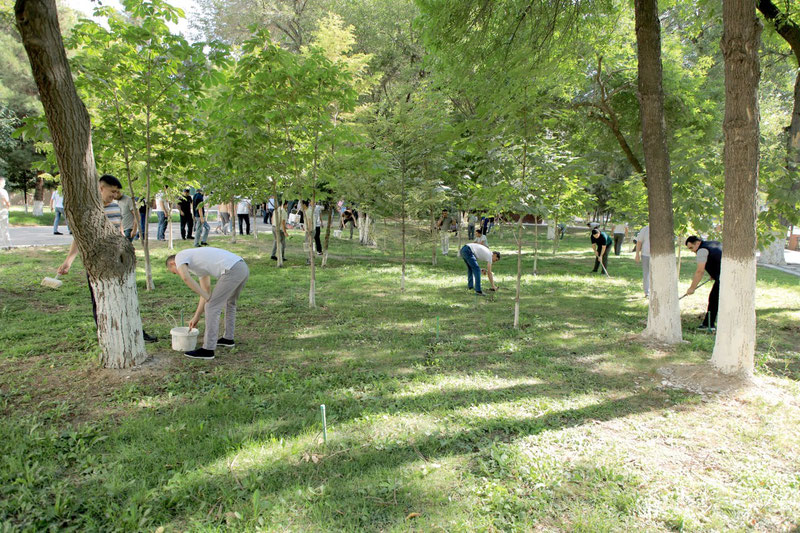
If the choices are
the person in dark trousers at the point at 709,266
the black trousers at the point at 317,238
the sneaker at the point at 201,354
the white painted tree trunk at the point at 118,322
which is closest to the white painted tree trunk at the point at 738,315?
the person in dark trousers at the point at 709,266

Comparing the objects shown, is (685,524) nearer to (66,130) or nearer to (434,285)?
(66,130)

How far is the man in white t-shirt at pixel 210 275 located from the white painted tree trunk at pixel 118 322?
504 millimetres

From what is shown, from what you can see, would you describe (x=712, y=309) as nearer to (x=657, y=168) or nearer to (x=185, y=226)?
(x=657, y=168)

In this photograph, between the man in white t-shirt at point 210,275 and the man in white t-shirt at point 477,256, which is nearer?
the man in white t-shirt at point 210,275

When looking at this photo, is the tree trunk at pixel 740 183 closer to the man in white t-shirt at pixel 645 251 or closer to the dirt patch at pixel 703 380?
the dirt patch at pixel 703 380

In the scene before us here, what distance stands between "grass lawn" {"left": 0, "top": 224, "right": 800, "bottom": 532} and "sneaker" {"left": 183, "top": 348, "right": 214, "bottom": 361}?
12 cm

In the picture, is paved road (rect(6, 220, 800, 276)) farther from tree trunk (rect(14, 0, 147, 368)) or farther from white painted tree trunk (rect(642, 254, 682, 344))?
white painted tree trunk (rect(642, 254, 682, 344))

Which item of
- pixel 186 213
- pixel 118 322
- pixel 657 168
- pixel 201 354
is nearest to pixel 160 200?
pixel 186 213

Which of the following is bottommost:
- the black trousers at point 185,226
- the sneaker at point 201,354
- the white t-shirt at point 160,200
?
the sneaker at point 201,354

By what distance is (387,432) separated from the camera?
3641 mm

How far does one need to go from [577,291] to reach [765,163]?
4.83 m

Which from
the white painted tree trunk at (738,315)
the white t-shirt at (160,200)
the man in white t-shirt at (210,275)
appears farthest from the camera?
the white t-shirt at (160,200)

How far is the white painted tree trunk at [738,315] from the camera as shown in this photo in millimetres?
4895

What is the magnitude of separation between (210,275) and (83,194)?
1.40m
